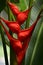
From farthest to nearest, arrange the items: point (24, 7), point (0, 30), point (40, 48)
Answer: point (24, 7)
point (0, 30)
point (40, 48)

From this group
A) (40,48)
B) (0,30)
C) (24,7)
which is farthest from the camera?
(24,7)

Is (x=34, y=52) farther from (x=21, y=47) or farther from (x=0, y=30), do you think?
(x=0, y=30)

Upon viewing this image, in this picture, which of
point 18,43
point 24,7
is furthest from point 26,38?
point 24,7

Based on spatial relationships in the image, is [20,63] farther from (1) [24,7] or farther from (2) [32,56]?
(1) [24,7]

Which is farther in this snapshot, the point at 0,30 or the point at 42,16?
the point at 0,30

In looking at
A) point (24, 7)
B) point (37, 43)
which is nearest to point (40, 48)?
point (37, 43)

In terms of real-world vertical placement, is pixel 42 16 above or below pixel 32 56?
above
